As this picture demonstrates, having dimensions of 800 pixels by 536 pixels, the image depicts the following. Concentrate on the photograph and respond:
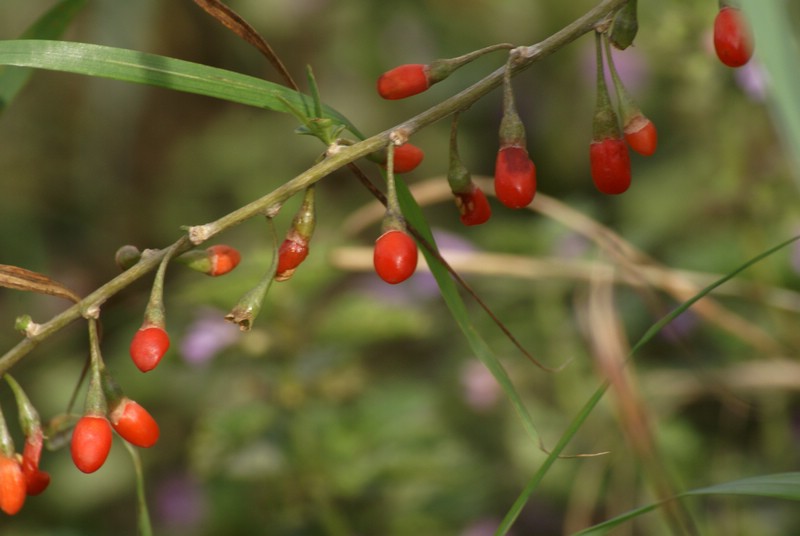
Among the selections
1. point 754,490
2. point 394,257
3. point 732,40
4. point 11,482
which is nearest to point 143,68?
point 394,257

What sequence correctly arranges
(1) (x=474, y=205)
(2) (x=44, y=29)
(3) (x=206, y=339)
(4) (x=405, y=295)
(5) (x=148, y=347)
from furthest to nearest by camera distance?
(4) (x=405, y=295) → (3) (x=206, y=339) → (2) (x=44, y=29) → (1) (x=474, y=205) → (5) (x=148, y=347)

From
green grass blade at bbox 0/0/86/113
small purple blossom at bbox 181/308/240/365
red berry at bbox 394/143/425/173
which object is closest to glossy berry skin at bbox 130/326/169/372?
red berry at bbox 394/143/425/173

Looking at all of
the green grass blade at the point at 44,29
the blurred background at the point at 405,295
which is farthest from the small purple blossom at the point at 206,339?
the green grass blade at the point at 44,29

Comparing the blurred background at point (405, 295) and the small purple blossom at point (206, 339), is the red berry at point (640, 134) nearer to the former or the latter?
the blurred background at point (405, 295)

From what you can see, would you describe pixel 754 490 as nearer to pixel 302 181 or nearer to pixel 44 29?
pixel 302 181

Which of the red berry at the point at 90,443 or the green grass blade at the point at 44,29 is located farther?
the green grass blade at the point at 44,29

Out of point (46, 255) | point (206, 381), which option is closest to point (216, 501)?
point (206, 381)
